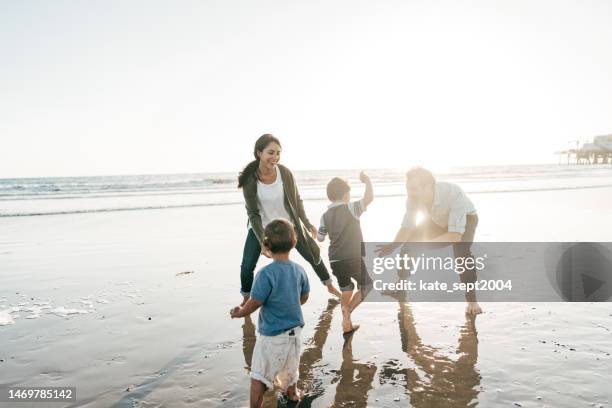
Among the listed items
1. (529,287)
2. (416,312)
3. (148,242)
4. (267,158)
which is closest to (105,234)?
(148,242)

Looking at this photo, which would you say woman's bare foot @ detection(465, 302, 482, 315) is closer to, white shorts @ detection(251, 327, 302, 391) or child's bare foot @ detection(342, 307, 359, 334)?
child's bare foot @ detection(342, 307, 359, 334)

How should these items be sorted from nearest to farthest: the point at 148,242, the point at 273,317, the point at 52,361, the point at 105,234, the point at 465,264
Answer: the point at 273,317 < the point at 52,361 < the point at 465,264 < the point at 148,242 < the point at 105,234

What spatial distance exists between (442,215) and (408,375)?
2.22m

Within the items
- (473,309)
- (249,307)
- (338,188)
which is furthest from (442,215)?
(249,307)

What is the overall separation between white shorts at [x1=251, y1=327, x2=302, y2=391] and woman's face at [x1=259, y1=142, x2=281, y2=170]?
2.13 meters

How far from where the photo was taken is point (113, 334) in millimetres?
4648

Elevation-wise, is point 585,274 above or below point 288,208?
below

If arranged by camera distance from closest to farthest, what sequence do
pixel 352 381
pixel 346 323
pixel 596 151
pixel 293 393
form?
1. pixel 293 393
2. pixel 352 381
3. pixel 346 323
4. pixel 596 151

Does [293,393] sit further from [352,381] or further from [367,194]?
[367,194]

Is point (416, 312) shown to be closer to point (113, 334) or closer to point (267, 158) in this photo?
point (267, 158)

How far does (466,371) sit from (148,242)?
8.65m

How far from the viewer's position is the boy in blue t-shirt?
296 centimetres

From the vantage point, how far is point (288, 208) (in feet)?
16.4

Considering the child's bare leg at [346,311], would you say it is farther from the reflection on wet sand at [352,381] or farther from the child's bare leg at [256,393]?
the child's bare leg at [256,393]
